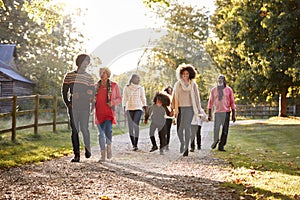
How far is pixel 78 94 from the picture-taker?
741 centimetres

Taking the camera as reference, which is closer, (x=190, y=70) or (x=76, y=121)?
(x=76, y=121)

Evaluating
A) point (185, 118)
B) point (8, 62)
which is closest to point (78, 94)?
point (185, 118)

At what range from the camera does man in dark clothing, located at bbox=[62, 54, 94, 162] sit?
Result: 741cm

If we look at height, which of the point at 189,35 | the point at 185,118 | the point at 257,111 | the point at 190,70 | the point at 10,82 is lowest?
the point at 257,111

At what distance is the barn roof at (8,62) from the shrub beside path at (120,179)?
23340 millimetres

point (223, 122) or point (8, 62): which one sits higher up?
point (8, 62)

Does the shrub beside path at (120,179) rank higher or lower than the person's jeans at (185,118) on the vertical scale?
lower

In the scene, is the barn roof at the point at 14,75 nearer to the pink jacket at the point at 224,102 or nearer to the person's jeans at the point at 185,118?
the pink jacket at the point at 224,102

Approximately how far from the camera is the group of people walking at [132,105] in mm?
7465

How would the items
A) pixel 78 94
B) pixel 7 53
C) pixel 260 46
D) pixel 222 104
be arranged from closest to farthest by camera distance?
pixel 78 94 < pixel 222 104 < pixel 260 46 < pixel 7 53

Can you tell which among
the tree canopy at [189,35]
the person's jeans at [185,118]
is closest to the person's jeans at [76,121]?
the person's jeans at [185,118]

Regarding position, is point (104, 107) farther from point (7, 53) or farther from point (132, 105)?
point (7, 53)

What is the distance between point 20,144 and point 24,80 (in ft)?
68.9

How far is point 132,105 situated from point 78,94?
9.01 ft
